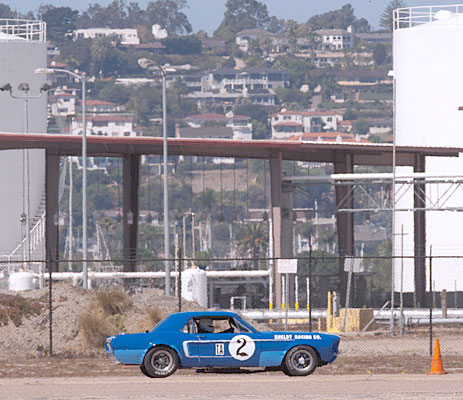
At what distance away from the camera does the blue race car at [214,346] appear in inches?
938

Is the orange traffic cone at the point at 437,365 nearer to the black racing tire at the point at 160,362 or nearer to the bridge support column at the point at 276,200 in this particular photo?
the black racing tire at the point at 160,362

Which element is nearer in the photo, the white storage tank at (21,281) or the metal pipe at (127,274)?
the white storage tank at (21,281)

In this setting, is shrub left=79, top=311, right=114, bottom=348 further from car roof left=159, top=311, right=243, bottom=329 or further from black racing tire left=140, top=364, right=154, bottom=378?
car roof left=159, top=311, right=243, bottom=329

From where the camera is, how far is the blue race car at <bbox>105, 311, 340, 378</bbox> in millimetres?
23828

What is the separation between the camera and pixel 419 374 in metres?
25.7

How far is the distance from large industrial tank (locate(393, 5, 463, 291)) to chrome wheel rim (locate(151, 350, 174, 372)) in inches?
1970

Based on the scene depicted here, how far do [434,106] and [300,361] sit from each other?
55940 mm

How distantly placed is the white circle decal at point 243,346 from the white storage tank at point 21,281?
27.4 meters

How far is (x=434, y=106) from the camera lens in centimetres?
7831

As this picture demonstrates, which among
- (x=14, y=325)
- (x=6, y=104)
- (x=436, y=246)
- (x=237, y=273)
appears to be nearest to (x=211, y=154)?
(x=237, y=273)

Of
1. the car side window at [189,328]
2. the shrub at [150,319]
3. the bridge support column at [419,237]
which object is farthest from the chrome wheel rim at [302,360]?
the bridge support column at [419,237]

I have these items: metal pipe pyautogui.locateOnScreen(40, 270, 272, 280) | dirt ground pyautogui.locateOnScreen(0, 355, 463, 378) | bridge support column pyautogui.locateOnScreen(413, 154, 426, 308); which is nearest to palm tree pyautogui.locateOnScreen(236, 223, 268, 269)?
bridge support column pyautogui.locateOnScreen(413, 154, 426, 308)

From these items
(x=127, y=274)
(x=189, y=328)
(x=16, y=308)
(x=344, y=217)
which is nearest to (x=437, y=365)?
(x=189, y=328)

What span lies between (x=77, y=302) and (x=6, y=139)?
74.7 ft
